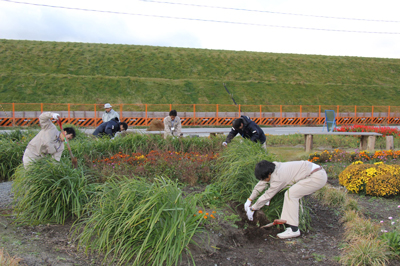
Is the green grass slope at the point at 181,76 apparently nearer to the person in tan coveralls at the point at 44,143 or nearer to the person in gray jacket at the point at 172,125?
the person in gray jacket at the point at 172,125

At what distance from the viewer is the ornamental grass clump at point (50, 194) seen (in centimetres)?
402

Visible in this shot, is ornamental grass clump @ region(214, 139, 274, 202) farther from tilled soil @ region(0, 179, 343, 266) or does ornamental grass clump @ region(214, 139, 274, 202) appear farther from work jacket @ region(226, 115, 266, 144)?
work jacket @ region(226, 115, 266, 144)

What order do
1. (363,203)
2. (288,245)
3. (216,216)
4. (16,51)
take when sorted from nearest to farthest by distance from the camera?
(288,245) → (216,216) → (363,203) → (16,51)

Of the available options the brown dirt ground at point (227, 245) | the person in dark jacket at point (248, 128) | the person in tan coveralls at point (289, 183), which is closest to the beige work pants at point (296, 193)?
the person in tan coveralls at point (289, 183)

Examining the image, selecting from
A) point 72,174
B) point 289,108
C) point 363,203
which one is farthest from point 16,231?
point 289,108

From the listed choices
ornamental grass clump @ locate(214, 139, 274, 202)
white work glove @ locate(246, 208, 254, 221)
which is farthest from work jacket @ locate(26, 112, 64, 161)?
white work glove @ locate(246, 208, 254, 221)

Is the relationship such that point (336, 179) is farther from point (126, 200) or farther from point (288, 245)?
point (126, 200)

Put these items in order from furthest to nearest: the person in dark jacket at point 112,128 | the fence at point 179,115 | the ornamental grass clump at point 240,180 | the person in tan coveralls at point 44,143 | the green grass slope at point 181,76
Result: the green grass slope at point 181,76 < the fence at point 179,115 < the person in dark jacket at point 112,128 < the person in tan coveralls at point 44,143 < the ornamental grass clump at point 240,180

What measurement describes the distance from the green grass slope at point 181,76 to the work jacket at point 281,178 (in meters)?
29.5

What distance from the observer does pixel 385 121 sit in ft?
94.3

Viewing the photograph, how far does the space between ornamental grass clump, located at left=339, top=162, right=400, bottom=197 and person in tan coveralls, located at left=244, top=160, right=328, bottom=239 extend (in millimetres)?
2031

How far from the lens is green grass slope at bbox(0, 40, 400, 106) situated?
1296 inches

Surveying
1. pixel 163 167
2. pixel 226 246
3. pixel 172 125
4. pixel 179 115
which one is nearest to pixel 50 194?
pixel 163 167

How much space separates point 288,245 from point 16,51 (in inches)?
1909
